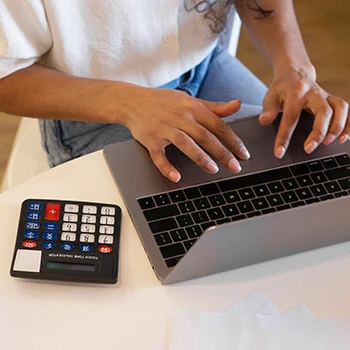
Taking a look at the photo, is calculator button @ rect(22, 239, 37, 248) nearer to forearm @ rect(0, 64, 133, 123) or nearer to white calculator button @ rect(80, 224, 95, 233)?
white calculator button @ rect(80, 224, 95, 233)

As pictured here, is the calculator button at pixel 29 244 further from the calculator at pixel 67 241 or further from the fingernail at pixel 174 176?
the fingernail at pixel 174 176

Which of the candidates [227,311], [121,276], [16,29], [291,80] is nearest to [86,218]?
[121,276]

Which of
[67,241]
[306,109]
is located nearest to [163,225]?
[67,241]

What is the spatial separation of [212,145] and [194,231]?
14 cm

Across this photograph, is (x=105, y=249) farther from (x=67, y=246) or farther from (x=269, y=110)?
(x=269, y=110)

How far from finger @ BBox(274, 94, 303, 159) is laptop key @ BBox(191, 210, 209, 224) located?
6.2 inches

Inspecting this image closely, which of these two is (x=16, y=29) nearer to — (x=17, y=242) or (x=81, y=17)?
(x=81, y=17)

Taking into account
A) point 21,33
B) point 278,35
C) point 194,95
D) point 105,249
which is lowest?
point 194,95

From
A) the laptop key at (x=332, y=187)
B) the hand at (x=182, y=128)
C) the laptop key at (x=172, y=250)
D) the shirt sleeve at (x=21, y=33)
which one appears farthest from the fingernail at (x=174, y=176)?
the shirt sleeve at (x=21, y=33)

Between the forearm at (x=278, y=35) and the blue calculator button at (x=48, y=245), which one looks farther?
the forearm at (x=278, y=35)

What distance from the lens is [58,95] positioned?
3.11 ft

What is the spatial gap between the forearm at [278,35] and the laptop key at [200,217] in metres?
0.37

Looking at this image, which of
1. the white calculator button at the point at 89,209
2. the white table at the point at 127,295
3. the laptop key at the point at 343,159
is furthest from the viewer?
the laptop key at the point at 343,159

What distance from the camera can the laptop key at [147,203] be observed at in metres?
0.77
